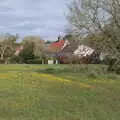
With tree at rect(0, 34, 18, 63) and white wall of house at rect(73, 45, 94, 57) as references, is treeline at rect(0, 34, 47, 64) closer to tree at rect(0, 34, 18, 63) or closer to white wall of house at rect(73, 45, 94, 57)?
tree at rect(0, 34, 18, 63)

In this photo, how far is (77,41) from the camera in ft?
66.3

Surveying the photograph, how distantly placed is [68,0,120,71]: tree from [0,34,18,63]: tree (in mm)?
69352

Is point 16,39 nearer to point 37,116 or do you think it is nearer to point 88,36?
point 88,36

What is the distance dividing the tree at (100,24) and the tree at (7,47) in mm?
69352

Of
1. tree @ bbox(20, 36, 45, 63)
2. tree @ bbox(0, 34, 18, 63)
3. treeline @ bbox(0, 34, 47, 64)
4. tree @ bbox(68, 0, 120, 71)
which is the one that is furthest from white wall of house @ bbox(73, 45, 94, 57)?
tree @ bbox(0, 34, 18, 63)

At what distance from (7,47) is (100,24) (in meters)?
77.4

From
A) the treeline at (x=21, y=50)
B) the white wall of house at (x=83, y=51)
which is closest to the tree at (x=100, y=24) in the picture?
the white wall of house at (x=83, y=51)

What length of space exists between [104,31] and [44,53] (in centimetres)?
7767

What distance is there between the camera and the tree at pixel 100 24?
18.1 meters

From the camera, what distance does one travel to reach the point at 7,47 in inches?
3738

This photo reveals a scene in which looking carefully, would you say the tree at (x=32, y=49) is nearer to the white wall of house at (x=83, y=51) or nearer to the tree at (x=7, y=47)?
the tree at (x=7, y=47)

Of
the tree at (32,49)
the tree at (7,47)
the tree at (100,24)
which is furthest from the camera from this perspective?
the tree at (7,47)

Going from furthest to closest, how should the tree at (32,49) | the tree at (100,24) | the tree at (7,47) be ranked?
1. the tree at (7,47)
2. the tree at (32,49)
3. the tree at (100,24)

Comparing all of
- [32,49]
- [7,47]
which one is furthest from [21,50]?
[7,47]
